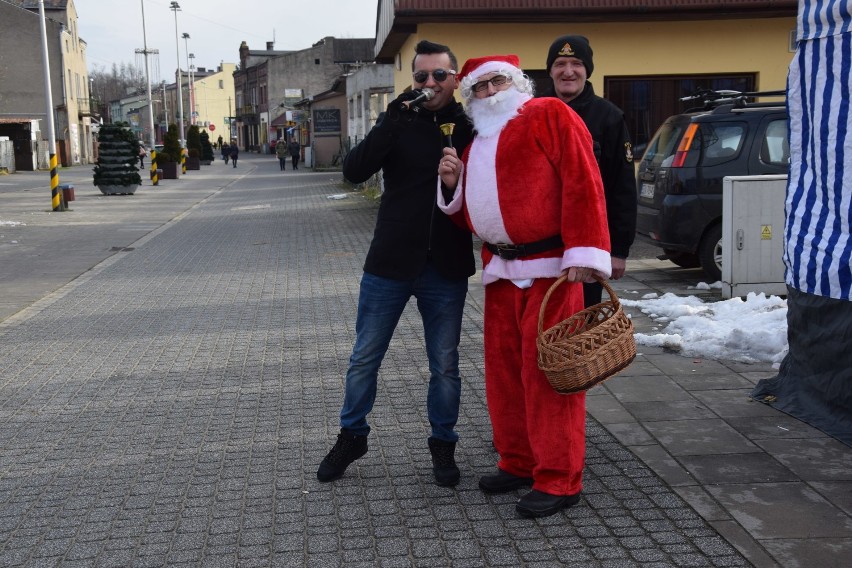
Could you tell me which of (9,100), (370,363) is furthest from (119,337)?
(9,100)

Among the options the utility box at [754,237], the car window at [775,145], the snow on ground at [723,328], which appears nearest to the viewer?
the snow on ground at [723,328]

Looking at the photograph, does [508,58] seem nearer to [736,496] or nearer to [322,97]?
[736,496]

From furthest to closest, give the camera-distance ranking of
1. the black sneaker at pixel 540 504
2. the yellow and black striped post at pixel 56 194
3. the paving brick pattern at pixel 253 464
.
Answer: the yellow and black striped post at pixel 56 194 < the black sneaker at pixel 540 504 < the paving brick pattern at pixel 253 464

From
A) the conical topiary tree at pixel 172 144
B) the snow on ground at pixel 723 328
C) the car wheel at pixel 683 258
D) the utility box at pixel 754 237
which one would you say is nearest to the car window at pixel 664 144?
the car wheel at pixel 683 258

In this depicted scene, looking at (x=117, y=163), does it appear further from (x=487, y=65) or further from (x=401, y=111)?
(x=487, y=65)

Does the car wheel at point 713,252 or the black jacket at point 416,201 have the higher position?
the black jacket at point 416,201

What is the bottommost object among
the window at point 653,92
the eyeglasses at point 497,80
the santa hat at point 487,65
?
the eyeglasses at point 497,80

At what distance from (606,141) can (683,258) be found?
22.1 ft

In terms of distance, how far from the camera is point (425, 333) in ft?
14.5

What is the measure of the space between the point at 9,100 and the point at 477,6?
163 ft

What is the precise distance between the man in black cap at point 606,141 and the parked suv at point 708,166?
208 inches

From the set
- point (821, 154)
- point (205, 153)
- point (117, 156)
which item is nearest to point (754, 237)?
point (821, 154)

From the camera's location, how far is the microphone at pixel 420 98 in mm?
4055

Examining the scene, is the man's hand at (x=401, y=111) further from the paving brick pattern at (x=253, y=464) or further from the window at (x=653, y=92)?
the window at (x=653, y=92)
